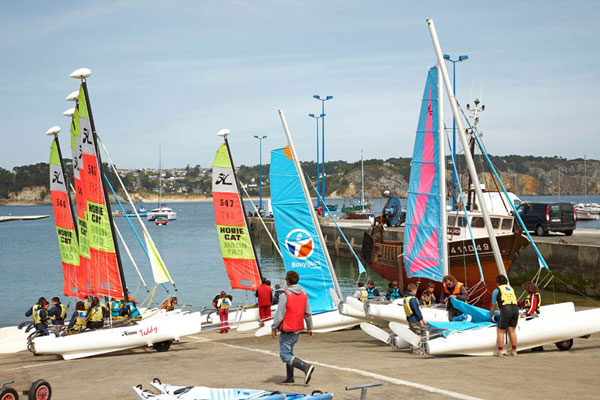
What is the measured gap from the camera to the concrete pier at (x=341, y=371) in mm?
9211

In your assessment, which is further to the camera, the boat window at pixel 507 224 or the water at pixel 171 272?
the water at pixel 171 272

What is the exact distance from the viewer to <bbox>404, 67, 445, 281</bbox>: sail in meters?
19.0

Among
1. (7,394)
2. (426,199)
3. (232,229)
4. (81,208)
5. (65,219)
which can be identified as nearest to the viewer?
(7,394)

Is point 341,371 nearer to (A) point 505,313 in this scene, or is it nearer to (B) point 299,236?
(A) point 505,313

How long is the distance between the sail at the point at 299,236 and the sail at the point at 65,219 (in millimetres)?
8587

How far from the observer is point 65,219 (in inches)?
895

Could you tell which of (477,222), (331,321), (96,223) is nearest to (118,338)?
(96,223)

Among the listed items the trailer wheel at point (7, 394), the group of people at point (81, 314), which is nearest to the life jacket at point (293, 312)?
the trailer wheel at point (7, 394)

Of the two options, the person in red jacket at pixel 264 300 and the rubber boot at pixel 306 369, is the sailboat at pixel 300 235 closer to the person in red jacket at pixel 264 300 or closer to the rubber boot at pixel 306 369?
the person in red jacket at pixel 264 300

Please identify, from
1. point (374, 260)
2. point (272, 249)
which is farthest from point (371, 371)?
point (272, 249)

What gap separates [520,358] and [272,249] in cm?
5871

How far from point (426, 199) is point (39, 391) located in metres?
12.8

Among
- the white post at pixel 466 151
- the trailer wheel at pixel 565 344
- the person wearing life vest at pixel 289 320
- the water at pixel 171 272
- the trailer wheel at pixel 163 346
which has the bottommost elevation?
the water at pixel 171 272

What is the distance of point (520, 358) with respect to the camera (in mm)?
11930
